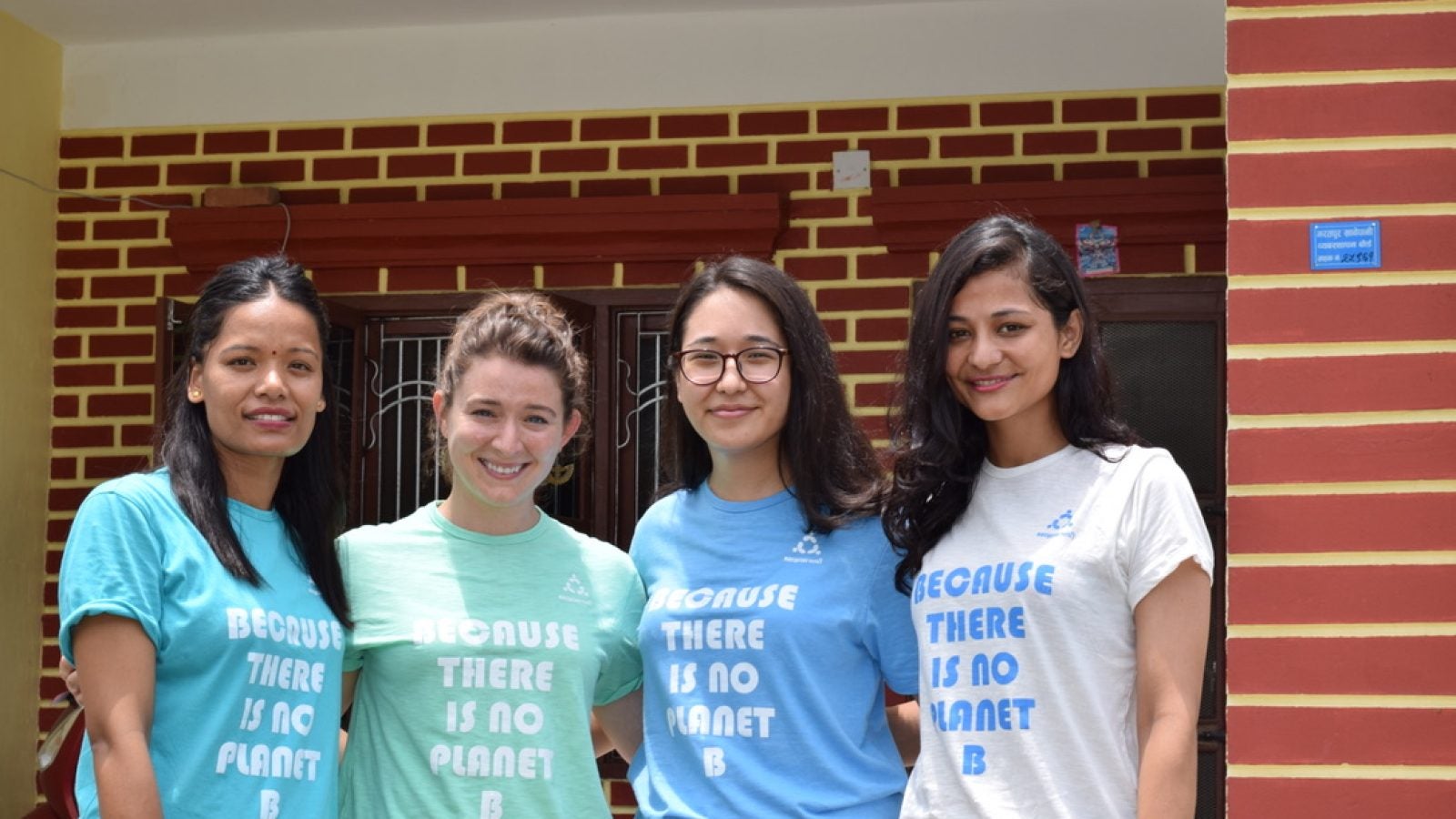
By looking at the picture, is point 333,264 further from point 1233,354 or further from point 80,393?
point 1233,354

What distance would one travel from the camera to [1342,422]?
269cm

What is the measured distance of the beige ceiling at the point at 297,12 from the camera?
17.5ft

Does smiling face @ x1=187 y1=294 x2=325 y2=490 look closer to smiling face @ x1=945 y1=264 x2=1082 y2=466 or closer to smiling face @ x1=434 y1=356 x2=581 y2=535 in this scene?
smiling face @ x1=434 y1=356 x2=581 y2=535

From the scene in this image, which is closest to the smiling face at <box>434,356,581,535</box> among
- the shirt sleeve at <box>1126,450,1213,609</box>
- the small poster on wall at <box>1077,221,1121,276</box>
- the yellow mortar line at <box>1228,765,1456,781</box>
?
the shirt sleeve at <box>1126,450,1213,609</box>

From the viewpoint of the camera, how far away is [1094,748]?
87.4 inches

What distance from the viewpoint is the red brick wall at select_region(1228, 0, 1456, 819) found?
105 inches

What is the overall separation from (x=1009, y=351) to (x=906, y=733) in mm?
644

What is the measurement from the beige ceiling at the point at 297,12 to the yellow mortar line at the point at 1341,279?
2.73m

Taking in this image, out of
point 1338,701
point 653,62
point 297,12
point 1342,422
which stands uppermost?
point 297,12

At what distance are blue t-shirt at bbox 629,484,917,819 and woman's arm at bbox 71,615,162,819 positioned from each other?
2.26 ft

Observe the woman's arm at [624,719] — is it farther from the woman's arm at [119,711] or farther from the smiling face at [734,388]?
the woman's arm at [119,711]

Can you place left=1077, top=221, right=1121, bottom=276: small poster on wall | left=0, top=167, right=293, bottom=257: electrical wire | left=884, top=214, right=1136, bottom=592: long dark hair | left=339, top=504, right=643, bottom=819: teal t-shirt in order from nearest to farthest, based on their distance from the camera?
left=884, top=214, right=1136, bottom=592: long dark hair → left=339, top=504, right=643, bottom=819: teal t-shirt → left=1077, top=221, right=1121, bottom=276: small poster on wall → left=0, top=167, right=293, bottom=257: electrical wire

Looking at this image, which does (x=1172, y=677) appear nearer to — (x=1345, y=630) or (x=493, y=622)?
(x=1345, y=630)

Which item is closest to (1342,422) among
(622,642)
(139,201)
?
(622,642)
